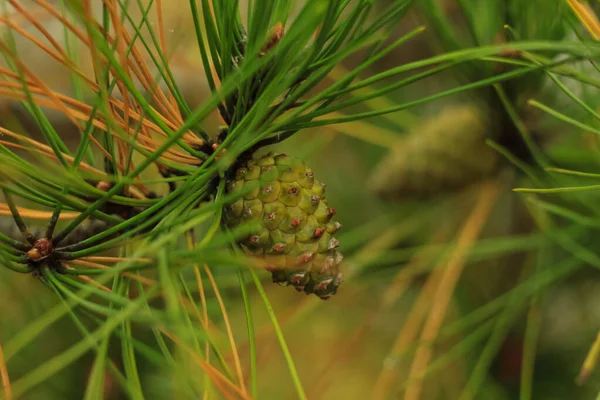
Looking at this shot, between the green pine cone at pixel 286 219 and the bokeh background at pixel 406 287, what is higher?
the green pine cone at pixel 286 219

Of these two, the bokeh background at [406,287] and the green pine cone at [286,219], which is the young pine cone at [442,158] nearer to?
the bokeh background at [406,287]

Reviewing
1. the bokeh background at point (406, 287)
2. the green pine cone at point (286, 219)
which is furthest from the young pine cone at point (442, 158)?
the green pine cone at point (286, 219)

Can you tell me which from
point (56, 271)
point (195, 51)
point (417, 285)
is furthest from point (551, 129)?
point (195, 51)

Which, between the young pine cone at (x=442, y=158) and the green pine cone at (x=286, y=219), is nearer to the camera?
the green pine cone at (x=286, y=219)

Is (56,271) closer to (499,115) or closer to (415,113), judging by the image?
(499,115)

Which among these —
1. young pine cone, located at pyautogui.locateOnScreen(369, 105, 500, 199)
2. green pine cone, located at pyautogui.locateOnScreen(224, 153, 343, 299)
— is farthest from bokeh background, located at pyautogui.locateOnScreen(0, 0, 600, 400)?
green pine cone, located at pyautogui.locateOnScreen(224, 153, 343, 299)

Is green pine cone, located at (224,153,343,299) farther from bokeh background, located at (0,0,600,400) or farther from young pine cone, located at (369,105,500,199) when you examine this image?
young pine cone, located at (369,105,500,199)
